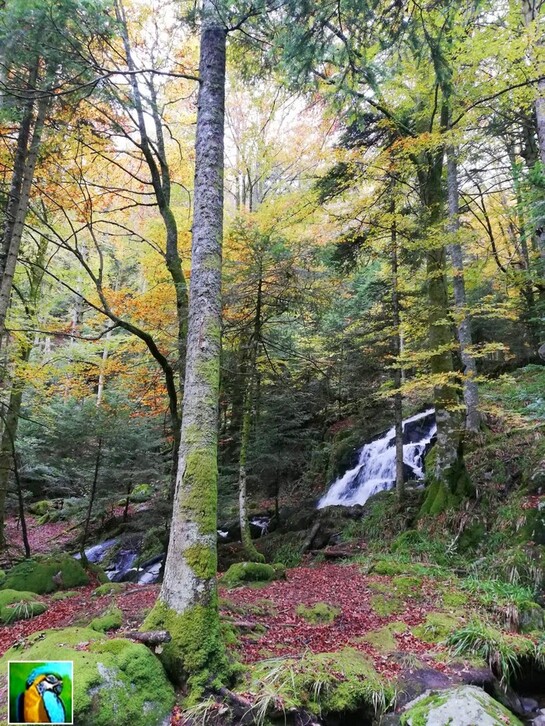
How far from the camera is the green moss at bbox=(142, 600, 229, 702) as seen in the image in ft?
11.6

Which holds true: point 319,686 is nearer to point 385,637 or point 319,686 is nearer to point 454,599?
point 385,637

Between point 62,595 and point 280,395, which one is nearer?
point 62,595

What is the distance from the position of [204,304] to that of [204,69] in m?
3.06

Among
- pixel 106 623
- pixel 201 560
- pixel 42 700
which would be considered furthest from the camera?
pixel 106 623

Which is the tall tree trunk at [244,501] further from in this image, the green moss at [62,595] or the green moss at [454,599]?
the green moss at [454,599]

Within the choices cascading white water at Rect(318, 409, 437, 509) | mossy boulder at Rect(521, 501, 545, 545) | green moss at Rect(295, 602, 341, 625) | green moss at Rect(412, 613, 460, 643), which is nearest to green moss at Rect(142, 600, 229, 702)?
green moss at Rect(295, 602, 341, 625)

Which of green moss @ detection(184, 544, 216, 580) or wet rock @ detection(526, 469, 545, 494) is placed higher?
wet rock @ detection(526, 469, 545, 494)

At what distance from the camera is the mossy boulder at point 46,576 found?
26.2 ft

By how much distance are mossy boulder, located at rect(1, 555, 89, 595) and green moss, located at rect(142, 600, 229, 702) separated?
5.79m

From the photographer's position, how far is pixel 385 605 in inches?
231

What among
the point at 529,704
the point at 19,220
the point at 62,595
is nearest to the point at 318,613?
the point at 529,704

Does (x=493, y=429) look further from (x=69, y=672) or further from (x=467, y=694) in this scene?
(x=69, y=672)

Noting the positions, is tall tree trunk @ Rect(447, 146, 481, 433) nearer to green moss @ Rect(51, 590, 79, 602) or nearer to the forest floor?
the forest floor

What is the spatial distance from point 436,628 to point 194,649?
2.99 meters
